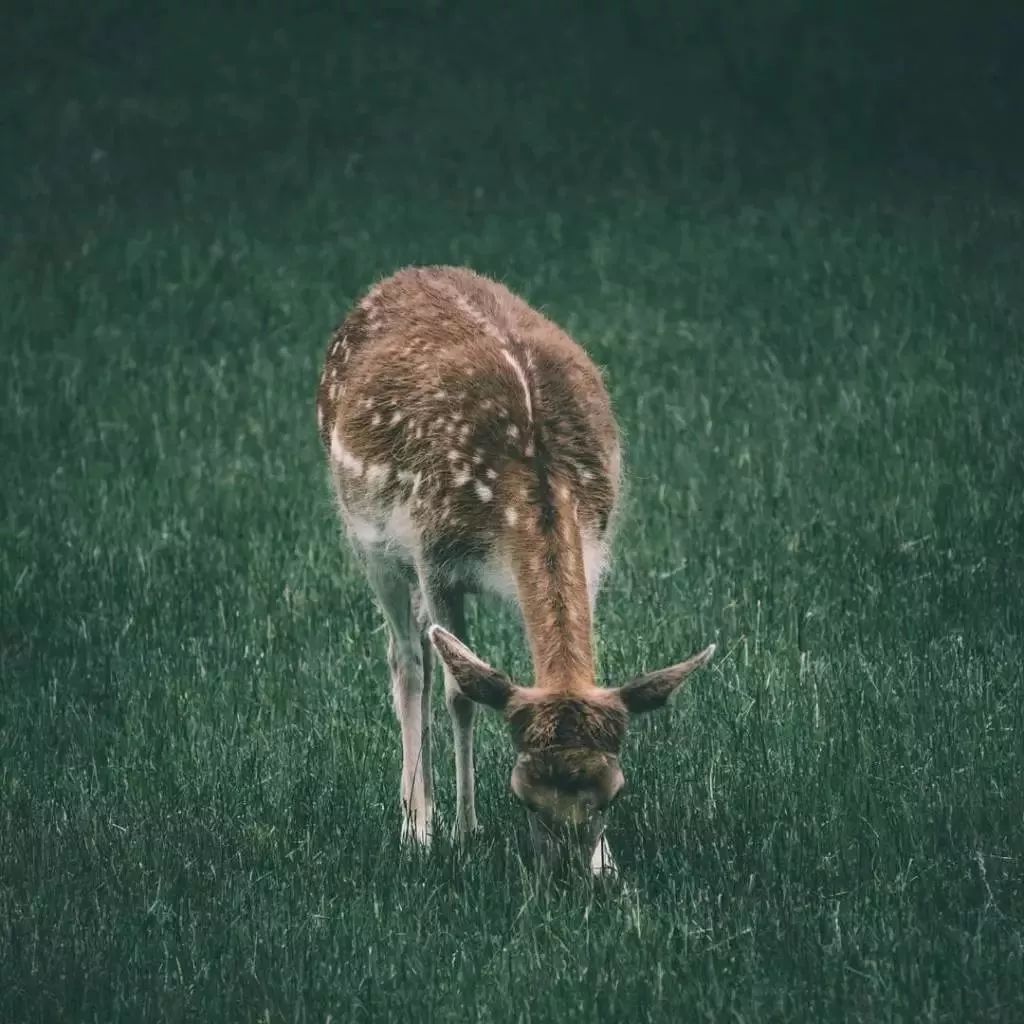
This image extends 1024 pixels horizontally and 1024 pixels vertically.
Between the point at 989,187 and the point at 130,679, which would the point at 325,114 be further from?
the point at 130,679

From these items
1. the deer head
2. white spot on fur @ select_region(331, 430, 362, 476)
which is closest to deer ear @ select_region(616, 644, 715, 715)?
the deer head

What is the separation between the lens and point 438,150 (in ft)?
66.2

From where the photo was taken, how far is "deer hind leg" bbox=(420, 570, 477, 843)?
6850 mm

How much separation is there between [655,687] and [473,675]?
55 cm

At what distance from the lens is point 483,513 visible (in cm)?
661

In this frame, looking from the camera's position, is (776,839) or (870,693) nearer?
(776,839)

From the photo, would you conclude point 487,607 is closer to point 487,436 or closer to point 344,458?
point 344,458

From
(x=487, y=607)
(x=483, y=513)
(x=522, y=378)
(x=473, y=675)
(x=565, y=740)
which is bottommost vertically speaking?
(x=487, y=607)

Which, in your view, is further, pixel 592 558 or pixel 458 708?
pixel 458 708

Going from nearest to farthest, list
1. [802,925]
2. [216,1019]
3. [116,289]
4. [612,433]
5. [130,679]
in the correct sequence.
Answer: [216,1019] → [802,925] → [612,433] → [130,679] → [116,289]

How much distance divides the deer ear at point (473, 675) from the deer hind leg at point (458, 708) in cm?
88

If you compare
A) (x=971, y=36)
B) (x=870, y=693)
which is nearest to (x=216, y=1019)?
(x=870, y=693)

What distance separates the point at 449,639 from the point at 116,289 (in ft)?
37.6

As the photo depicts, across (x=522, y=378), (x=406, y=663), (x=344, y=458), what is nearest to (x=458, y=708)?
(x=406, y=663)
